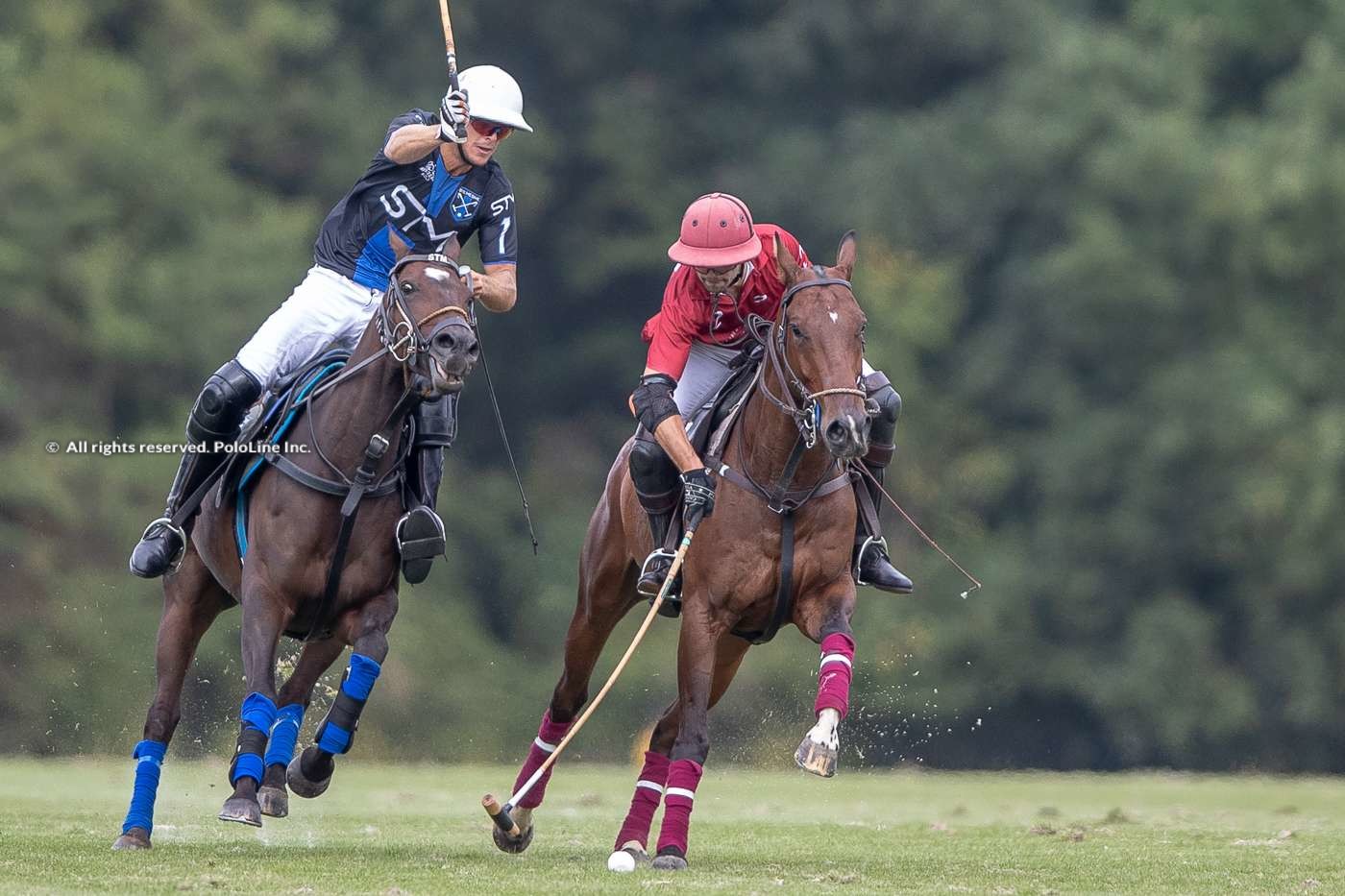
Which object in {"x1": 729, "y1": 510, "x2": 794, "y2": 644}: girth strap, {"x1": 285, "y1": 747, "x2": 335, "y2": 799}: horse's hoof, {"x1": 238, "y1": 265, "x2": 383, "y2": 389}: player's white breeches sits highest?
{"x1": 238, "y1": 265, "x2": 383, "y2": 389}: player's white breeches

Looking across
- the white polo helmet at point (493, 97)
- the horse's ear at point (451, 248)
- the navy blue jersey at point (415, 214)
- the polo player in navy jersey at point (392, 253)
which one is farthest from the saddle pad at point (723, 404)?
the white polo helmet at point (493, 97)

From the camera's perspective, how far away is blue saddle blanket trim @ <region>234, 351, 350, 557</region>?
1030 centimetres

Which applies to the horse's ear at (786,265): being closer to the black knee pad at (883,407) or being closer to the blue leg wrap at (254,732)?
the black knee pad at (883,407)

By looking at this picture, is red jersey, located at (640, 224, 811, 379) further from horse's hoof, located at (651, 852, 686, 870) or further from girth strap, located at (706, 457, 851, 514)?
horse's hoof, located at (651, 852, 686, 870)

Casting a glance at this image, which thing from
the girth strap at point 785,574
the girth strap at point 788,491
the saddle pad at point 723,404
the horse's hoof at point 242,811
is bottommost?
the horse's hoof at point 242,811

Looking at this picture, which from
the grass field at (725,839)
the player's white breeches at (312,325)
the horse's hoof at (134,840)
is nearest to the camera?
the grass field at (725,839)

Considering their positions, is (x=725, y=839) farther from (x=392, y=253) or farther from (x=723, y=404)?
(x=392, y=253)

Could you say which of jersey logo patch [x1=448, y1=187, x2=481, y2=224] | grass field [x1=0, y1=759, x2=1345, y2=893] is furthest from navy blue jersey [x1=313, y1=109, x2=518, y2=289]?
grass field [x1=0, y1=759, x2=1345, y2=893]

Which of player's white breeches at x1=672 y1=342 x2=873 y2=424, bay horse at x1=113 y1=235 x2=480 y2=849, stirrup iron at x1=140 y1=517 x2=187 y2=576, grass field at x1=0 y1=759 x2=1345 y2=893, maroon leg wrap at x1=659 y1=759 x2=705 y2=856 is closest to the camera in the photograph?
grass field at x1=0 y1=759 x2=1345 y2=893

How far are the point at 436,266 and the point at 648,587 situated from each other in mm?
1630

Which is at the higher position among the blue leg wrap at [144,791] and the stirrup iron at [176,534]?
the stirrup iron at [176,534]

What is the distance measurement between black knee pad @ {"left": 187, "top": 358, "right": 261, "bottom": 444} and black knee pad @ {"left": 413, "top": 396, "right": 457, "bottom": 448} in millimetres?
778

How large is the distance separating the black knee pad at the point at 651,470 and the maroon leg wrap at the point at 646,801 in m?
1.15

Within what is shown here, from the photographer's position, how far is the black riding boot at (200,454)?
10.5 m
